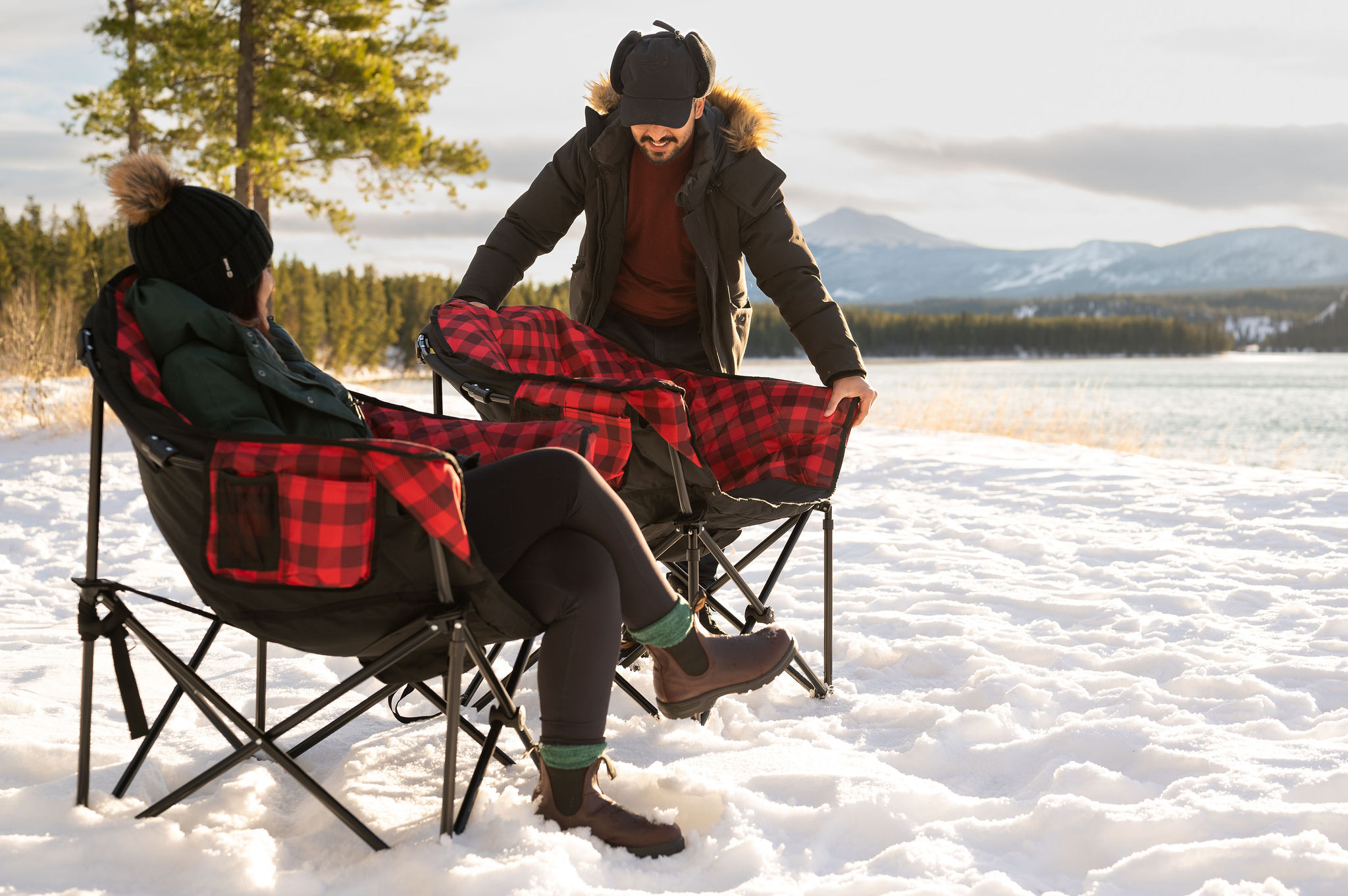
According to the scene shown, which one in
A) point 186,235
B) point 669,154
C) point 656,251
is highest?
point 669,154

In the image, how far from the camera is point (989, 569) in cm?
380

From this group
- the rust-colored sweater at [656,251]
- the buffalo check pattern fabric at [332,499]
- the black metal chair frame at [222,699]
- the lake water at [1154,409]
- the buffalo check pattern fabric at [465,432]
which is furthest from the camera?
the lake water at [1154,409]

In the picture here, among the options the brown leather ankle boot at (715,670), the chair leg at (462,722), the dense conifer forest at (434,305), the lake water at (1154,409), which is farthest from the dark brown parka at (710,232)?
the dense conifer forest at (434,305)

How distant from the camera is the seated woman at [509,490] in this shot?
1512 mm

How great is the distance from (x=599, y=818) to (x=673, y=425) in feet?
2.54

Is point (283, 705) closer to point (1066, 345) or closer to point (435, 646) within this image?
point (435, 646)

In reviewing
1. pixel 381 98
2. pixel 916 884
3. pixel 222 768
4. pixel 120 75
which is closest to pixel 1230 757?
pixel 916 884

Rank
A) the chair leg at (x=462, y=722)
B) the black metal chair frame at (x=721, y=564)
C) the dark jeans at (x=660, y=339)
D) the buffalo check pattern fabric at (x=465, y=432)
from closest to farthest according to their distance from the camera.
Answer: the chair leg at (x=462, y=722)
the buffalo check pattern fabric at (x=465, y=432)
the black metal chair frame at (x=721, y=564)
the dark jeans at (x=660, y=339)

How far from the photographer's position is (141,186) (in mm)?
1533

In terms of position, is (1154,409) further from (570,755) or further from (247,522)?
(247,522)

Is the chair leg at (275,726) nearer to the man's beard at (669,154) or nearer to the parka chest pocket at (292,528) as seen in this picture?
the parka chest pocket at (292,528)

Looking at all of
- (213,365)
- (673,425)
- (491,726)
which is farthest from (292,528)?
(673,425)

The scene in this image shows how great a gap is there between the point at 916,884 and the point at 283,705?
150cm

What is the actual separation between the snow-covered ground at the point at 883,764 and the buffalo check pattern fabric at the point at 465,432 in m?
0.61
